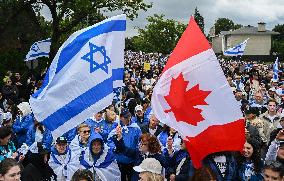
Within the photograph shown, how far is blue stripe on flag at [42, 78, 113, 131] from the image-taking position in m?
5.80

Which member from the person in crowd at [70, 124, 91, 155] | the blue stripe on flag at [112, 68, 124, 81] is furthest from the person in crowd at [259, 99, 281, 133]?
the blue stripe on flag at [112, 68, 124, 81]

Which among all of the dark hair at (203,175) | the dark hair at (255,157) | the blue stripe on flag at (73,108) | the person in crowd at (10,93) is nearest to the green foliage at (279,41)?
the person in crowd at (10,93)

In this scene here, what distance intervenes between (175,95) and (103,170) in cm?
247

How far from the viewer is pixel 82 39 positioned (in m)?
6.11

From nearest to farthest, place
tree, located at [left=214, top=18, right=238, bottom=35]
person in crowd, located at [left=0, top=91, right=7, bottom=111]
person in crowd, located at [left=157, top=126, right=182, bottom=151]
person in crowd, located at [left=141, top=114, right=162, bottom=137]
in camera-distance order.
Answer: person in crowd, located at [left=157, top=126, right=182, bottom=151] → person in crowd, located at [left=141, top=114, right=162, bottom=137] → person in crowd, located at [left=0, top=91, right=7, bottom=111] → tree, located at [left=214, top=18, right=238, bottom=35]

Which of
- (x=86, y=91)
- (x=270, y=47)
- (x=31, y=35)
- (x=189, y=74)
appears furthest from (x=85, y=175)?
(x=270, y=47)

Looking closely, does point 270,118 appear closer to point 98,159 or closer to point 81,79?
point 98,159

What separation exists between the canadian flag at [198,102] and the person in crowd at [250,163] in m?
1.13

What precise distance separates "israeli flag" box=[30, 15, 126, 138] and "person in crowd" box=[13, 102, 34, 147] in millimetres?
4131

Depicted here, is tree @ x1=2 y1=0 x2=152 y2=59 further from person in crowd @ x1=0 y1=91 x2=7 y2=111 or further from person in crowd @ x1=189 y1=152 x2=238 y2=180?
person in crowd @ x1=189 y1=152 x2=238 y2=180

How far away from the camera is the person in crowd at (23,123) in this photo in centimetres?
1008

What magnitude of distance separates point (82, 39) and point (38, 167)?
1.93 m

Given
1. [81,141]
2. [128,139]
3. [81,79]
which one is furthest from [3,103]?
[81,79]

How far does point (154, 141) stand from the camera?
699cm
